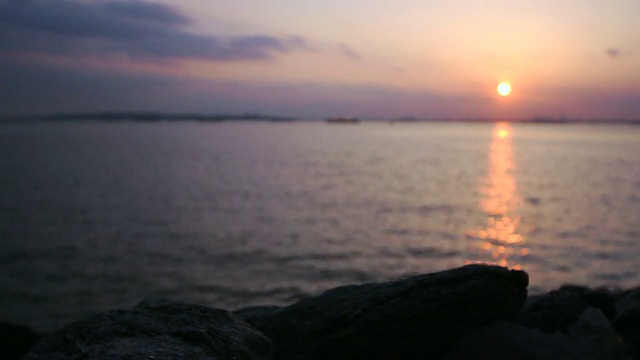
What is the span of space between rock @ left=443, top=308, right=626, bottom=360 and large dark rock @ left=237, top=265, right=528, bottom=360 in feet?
0.38

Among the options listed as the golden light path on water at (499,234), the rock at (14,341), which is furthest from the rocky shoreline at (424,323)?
the golden light path on water at (499,234)

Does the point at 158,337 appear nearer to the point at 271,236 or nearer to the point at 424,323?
the point at 424,323

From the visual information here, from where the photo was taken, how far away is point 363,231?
24.1 m

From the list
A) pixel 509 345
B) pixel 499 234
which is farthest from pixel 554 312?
pixel 499 234

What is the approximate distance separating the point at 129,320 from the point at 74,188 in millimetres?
37874

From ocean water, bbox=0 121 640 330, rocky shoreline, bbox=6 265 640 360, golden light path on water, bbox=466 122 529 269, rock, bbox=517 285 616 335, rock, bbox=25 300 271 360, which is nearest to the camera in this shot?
rock, bbox=25 300 271 360

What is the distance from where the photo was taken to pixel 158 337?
414cm

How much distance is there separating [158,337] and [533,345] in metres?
3.69

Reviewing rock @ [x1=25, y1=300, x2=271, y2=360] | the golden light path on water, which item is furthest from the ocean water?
rock @ [x1=25, y1=300, x2=271, y2=360]

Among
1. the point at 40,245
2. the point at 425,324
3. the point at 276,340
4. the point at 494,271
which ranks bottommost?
the point at 40,245

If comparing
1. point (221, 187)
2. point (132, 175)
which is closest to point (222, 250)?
point (221, 187)

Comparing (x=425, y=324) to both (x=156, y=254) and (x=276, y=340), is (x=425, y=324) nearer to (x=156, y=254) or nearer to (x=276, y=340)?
(x=276, y=340)

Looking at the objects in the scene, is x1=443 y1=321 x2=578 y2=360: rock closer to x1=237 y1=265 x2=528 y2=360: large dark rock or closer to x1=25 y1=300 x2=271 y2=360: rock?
x1=237 y1=265 x2=528 y2=360: large dark rock

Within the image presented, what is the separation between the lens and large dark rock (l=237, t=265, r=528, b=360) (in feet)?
18.1
